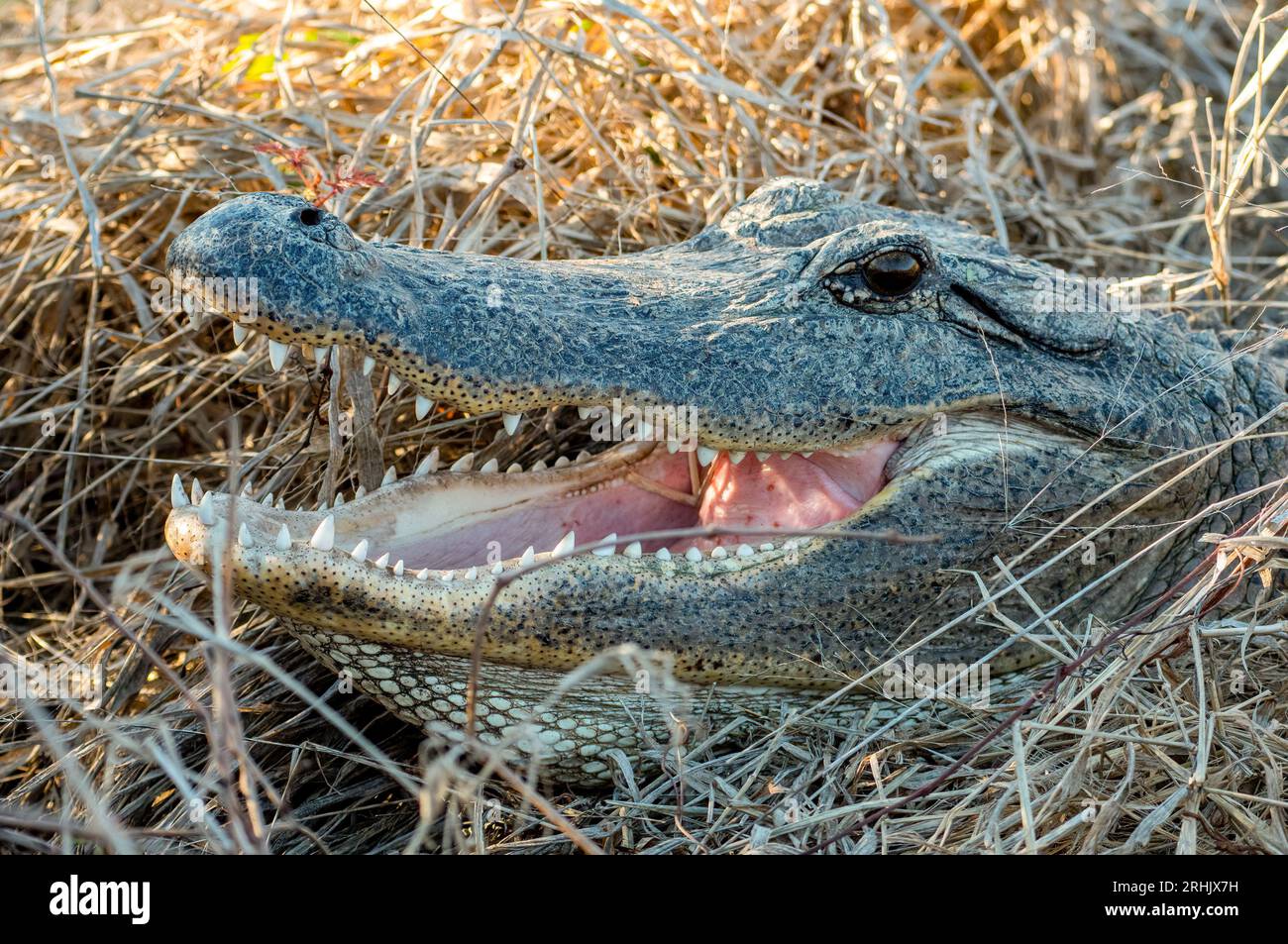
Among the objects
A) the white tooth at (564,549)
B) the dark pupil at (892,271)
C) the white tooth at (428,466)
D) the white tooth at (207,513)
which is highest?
the dark pupil at (892,271)

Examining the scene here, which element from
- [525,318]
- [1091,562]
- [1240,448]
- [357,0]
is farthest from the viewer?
[357,0]

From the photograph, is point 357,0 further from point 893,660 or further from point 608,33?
point 893,660

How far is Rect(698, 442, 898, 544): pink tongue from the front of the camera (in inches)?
122

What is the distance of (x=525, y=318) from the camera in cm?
286

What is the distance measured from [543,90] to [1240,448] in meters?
2.62

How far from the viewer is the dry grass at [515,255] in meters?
2.76

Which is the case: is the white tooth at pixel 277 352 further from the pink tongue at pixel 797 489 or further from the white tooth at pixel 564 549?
the pink tongue at pixel 797 489

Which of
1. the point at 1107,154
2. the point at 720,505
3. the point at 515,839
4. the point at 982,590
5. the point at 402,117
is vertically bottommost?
the point at 515,839

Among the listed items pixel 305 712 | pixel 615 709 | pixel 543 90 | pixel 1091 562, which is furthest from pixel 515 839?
pixel 543 90

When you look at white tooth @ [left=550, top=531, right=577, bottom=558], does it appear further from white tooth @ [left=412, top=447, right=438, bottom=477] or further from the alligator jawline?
white tooth @ [left=412, top=447, right=438, bottom=477]

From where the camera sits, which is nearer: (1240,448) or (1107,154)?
(1240,448)

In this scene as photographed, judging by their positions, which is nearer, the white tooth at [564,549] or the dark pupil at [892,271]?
the white tooth at [564,549]

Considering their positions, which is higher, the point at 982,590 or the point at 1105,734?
the point at 982,590

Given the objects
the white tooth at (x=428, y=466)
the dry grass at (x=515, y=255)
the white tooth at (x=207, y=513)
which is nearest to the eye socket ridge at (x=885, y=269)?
the dry grass at (x=515, y=255)
